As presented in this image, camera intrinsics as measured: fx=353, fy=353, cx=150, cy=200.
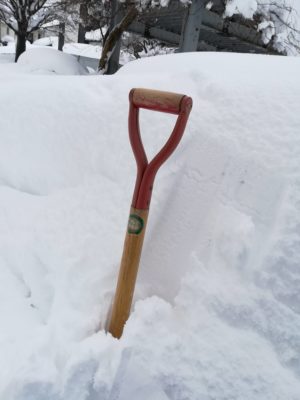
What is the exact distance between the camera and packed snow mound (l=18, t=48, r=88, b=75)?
23.7 feet

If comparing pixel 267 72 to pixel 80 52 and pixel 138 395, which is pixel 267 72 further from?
pixel 80 52

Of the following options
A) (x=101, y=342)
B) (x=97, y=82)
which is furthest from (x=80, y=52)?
(x=101, y=342)

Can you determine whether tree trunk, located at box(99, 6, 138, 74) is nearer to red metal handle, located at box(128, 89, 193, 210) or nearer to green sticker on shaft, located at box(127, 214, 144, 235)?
red metal handle, located at box(128, 89, 193, 210)

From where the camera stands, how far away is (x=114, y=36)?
260 inches

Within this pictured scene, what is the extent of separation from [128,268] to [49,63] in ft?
23.6

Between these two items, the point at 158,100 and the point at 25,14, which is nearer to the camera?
the point at 158,100

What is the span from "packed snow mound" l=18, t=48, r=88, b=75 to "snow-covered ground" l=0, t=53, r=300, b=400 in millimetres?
5811

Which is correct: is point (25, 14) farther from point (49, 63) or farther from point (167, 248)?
point (167, 248)

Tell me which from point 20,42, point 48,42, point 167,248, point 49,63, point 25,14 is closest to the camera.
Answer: point 167,248

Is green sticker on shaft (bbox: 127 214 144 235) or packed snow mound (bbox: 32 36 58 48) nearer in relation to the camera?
green sticker on shaft (bbox: 127 214 144 235)

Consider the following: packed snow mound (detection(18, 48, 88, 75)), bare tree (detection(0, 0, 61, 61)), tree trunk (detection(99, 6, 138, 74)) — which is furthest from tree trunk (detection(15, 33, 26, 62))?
tree trunk (detection(99, 6, 138, 74))

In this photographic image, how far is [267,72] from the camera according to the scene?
1.80 meters

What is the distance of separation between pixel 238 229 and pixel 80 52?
38.6 feet

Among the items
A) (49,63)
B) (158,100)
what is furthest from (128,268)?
(49,63)
